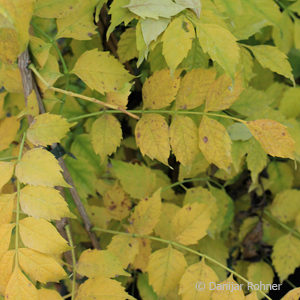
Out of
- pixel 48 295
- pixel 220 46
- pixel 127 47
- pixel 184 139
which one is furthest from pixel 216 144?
pixel 48 295

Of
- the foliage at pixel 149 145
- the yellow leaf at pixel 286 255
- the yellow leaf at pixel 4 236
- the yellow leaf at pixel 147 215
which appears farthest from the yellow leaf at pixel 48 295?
the yellow leaf at pixel 286 255

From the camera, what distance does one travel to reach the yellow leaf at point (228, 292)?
64 centimetres

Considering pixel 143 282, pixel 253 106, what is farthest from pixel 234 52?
pixel 143 282

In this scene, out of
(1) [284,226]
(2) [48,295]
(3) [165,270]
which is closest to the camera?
(2) [48,295]

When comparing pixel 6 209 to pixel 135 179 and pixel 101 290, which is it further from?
pixel 135 179

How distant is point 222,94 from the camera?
679 millimetres

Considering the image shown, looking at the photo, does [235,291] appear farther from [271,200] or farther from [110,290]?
[271,200]

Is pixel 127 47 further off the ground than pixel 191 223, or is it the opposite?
pixel 127 47

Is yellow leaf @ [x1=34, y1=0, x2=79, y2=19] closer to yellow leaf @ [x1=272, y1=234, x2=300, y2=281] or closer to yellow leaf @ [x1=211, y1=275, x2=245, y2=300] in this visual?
yellow leaf @ [x1=211, y1=275, x2=245, y2=300]

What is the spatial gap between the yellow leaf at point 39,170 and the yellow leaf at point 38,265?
0.11m

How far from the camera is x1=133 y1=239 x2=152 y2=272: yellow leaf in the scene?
2.69 ft

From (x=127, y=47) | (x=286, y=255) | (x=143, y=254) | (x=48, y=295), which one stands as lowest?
(x=286, y=255)

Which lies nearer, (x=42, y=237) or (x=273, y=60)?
(x=42, y=237)

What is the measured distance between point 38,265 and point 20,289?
0.14ft
